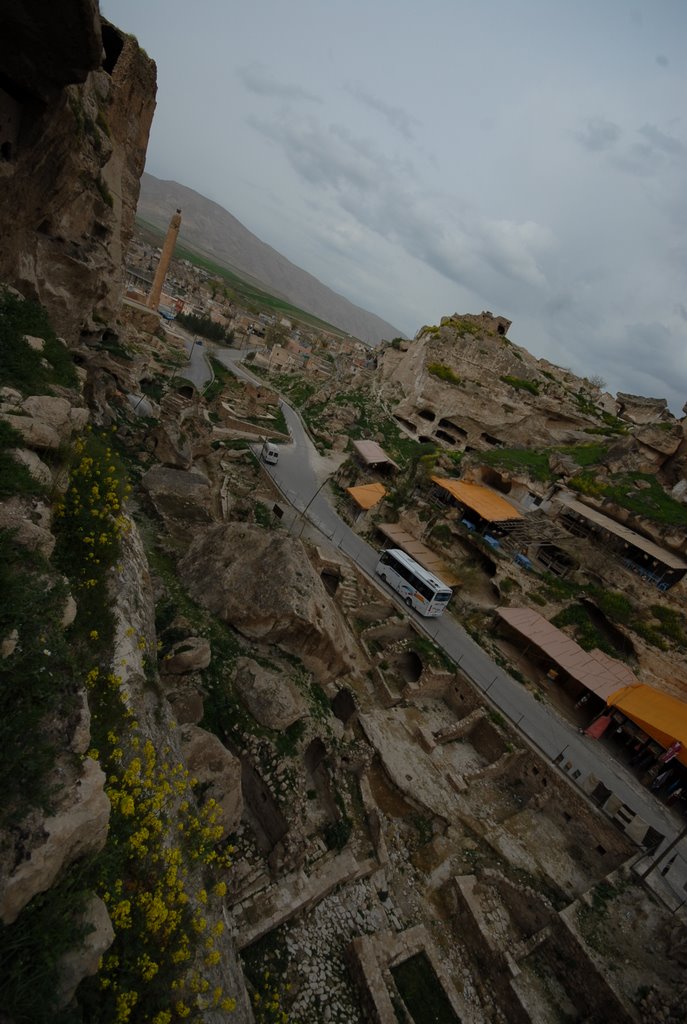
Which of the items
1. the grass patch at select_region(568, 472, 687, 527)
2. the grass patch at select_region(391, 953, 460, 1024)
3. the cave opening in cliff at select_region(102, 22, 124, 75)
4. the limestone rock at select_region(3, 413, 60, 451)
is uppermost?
the cave opening in cliff at select_region(102, 22, 124, 75)

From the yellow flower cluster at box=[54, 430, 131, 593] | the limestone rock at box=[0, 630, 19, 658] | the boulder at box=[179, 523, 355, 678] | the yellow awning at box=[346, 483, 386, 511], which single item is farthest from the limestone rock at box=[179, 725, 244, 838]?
the yellow awning at box=[346, 483, 386, 511]

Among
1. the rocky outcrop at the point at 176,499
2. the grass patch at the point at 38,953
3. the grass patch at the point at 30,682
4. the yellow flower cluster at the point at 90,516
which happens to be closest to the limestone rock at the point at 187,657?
the yellow flower cluster at the point at 90,516

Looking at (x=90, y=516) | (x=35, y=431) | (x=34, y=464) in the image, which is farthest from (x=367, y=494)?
(x=34, y=464)

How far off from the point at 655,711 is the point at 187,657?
60.5 feet

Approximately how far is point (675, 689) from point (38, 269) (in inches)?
1193

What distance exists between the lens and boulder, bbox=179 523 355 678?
13.5m

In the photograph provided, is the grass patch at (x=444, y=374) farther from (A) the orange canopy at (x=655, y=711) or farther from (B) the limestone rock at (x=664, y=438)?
(A) the orange canopy at (x=655, y=711)

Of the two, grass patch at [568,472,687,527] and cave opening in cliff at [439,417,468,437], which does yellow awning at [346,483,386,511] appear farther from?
cave opening in cliff at [439,417,468,437]

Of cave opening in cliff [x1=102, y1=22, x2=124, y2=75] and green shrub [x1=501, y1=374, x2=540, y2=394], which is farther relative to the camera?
green shrub [x1=501, y1=374, x2=540, y2=394]

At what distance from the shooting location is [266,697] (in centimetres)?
1166

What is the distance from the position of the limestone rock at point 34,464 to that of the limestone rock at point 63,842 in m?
4.05

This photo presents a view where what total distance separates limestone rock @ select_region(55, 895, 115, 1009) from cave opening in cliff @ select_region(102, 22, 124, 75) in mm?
23596

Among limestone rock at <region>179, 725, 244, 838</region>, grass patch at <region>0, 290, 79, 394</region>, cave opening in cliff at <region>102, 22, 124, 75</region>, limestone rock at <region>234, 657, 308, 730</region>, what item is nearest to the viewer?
grass patch at <region>0, 290, 79, 394</region>

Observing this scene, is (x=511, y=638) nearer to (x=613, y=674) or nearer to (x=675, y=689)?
(x=613, y=674)
